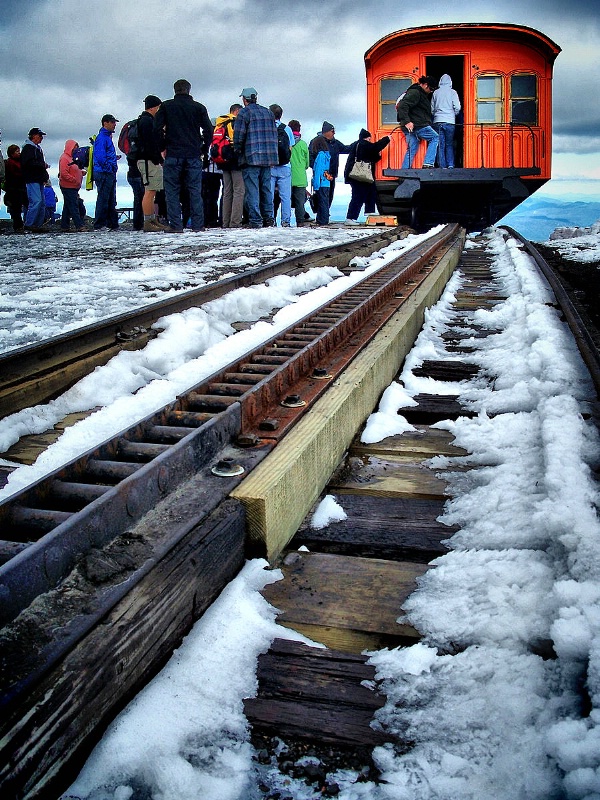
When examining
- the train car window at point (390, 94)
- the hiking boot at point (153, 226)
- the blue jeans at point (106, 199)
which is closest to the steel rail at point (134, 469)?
the hiking boot at point (153, 226)

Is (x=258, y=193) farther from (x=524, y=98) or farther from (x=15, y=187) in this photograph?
(x=524, y=98)

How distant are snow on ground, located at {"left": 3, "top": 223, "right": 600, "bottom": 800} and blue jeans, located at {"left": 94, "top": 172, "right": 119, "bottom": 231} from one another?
36.4 feet

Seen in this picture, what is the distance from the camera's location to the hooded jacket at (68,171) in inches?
492

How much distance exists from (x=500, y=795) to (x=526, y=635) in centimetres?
37

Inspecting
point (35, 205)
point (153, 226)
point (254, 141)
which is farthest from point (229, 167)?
point (35, 205)

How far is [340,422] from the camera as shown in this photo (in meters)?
2.19

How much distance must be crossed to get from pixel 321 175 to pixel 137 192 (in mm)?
4010

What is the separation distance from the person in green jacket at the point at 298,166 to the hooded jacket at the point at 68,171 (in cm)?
397

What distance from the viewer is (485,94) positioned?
545 inches

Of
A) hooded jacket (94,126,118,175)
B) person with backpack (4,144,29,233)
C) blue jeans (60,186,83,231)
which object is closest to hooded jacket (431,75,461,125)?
hooded jacket (94,126,118,175)

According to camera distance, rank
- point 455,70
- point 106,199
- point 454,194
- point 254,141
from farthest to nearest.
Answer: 1. point 455,70
2. point 454,194
3. point 106,199
4. point 254,141

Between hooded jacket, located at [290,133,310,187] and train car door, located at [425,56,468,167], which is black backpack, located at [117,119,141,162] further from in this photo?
train car door, located at [425,56,468,167]

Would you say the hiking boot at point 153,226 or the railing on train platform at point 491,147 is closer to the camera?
the hiking boot at point 153,226

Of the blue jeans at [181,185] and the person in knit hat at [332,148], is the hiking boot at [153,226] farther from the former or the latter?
the person in knit hat at [332,148]
